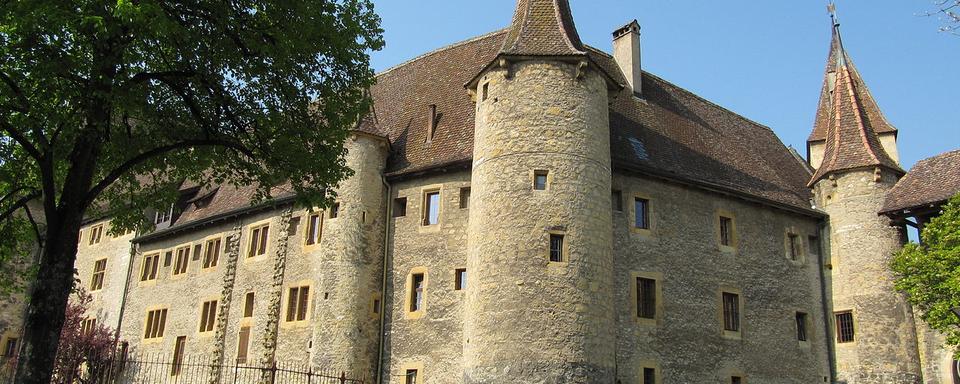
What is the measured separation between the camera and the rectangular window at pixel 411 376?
23.6 metres

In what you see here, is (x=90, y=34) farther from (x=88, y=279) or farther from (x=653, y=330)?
(x=88, y=279)

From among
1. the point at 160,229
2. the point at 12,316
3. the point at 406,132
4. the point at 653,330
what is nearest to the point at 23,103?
the point at 406,132

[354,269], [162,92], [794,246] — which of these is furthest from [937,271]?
[162,92]

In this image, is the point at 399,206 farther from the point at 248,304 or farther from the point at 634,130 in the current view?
the point at 634,130

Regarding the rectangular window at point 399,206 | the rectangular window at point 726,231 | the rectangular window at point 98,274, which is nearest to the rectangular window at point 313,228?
the rectangular window at point 399,206

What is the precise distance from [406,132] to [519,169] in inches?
253

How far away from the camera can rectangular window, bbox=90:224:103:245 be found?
3806cm

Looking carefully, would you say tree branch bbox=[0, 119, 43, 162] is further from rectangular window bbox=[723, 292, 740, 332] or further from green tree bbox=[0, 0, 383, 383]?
rectangular window bbox=[723, 292, 740, 332]

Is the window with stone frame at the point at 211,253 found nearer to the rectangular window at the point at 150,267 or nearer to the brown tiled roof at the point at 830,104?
the rectangular window at the point at 150,267

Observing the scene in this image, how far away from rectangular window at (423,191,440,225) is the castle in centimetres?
10

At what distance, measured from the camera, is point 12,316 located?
38688mm

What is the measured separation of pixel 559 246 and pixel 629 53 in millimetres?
11653

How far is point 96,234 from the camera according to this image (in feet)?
126

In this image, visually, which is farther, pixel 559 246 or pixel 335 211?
pixel 335 211
